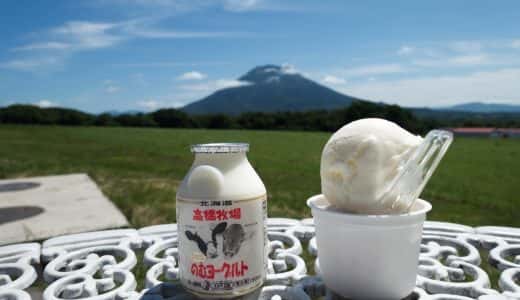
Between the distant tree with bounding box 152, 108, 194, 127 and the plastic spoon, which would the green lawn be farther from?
the distant tree with bounding box 152, 108, 194, 127

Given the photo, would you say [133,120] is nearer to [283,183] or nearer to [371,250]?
[283,183]

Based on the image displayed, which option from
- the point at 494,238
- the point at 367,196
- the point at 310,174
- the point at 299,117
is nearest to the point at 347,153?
the point at 367,196

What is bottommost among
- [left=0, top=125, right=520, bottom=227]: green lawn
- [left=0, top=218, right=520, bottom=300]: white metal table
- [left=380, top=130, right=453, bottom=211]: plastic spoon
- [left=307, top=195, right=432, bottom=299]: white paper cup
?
[left=0, top=125, right=520, bottom=227]: green lawn

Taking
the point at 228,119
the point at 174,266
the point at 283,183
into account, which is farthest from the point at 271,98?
the point at 174,266

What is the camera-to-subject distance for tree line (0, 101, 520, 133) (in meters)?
32.1

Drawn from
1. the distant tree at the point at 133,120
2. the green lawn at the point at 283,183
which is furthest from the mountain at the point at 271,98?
the green lawn at the point at 283,183

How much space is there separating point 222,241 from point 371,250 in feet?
1.51

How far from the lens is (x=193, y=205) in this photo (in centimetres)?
117

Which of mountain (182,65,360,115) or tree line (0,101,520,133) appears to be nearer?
tree line (0,101,520,133)

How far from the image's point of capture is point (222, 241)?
3.84 ft

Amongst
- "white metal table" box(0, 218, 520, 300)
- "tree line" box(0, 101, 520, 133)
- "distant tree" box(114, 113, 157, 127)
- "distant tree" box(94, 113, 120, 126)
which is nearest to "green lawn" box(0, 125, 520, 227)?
"white metal table" box(0, 218, 520, 300)

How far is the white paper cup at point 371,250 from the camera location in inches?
47.3

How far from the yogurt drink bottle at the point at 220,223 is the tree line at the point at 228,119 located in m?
29.3

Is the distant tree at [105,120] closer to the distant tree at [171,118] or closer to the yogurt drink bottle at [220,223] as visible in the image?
the distant tree at [171,118]
